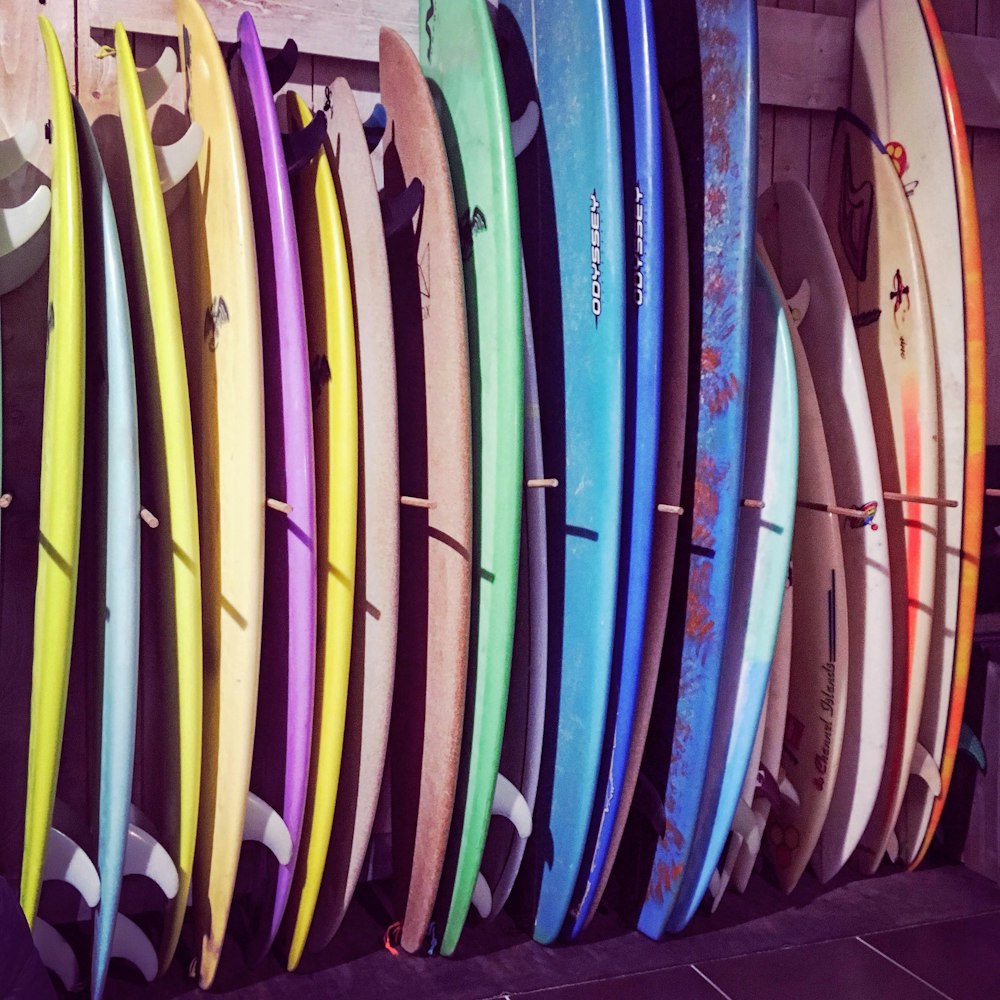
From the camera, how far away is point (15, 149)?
63.1 inches

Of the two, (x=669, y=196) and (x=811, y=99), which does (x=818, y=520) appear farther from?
(x=811, y=99)

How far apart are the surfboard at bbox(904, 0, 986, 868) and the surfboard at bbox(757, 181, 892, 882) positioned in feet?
0.49

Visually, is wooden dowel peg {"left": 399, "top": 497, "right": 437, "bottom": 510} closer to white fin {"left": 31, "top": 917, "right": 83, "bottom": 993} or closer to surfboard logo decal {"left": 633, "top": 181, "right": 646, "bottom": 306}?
surfboard logo decal {"left": 633, "top": 181, "right": 646, "bottom": 306}

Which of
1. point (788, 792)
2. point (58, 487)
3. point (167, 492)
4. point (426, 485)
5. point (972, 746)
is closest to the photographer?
point (58, 487)

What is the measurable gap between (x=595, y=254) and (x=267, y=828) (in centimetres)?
99

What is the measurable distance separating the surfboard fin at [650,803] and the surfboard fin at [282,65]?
1.29m

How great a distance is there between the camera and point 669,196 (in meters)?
1.60

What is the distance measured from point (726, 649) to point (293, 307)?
0.90m

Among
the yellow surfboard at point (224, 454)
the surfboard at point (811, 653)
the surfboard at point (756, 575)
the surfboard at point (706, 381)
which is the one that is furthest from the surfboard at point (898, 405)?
the yellow surfboard at point (224, 454)

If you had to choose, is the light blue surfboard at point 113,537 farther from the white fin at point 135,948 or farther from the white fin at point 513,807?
the white fin at point 513,807

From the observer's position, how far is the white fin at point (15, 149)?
1594 millimetres

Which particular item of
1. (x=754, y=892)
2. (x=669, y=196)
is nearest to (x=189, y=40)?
(x=669, y=196)

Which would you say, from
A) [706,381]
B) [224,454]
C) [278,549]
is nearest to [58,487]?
[224,454]

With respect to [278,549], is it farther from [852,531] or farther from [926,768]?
[926,768]
